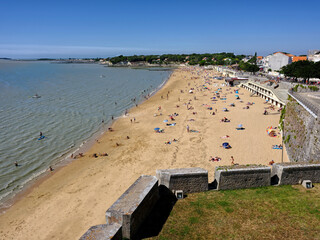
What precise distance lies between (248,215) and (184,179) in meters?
2.90

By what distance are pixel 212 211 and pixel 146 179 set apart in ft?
9.84

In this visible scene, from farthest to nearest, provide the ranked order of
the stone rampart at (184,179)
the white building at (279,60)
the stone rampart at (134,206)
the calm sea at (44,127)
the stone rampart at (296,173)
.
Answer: the white building at (279,60)
the calm sea at (44,127)
the stone rampart at (296,173)
the stone rampart at (184,179)
the stone rampart at (134,206)

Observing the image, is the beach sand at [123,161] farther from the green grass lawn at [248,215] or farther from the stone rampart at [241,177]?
the green grass lawn at [248,215]

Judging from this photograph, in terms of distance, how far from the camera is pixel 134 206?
780 centimetres

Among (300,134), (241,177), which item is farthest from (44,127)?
(300,134)

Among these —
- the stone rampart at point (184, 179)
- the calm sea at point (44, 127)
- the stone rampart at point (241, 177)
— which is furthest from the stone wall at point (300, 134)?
the calm sea at point (44, 127)

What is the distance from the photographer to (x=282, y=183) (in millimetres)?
10828

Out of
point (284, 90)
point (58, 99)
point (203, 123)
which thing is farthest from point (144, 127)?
point (58, 99)

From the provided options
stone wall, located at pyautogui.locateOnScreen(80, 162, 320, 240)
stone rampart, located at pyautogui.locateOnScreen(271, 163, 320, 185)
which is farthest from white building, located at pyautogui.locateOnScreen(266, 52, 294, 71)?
stone wall, located at pyautogui.locateOnScreen(80, 162, 320, 240)

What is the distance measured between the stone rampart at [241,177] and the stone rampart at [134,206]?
3.09m

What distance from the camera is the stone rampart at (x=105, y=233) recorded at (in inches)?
263

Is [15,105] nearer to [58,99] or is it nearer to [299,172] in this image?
[58,99]

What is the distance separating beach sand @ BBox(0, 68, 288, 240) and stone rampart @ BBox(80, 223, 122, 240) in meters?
6.67

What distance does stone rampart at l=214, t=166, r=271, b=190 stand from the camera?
10.2 metres
